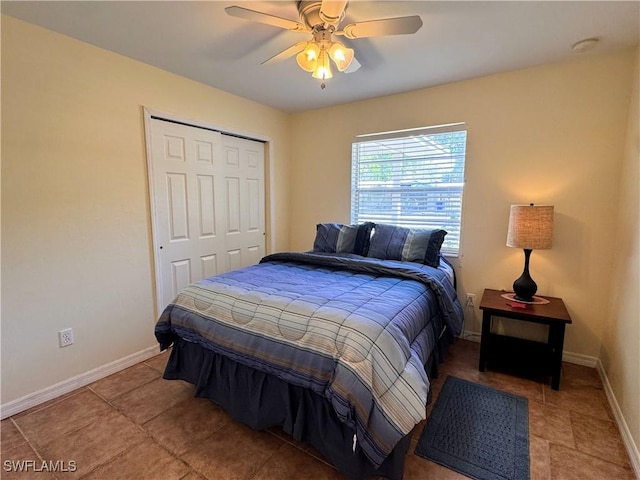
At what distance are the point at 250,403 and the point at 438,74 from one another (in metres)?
2.81

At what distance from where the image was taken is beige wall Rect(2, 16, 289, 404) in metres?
1.91

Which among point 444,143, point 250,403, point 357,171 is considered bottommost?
point 250,403

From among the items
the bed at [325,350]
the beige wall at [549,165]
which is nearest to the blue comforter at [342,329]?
the bed at [325,350]

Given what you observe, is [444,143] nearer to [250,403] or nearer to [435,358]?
[435,358]

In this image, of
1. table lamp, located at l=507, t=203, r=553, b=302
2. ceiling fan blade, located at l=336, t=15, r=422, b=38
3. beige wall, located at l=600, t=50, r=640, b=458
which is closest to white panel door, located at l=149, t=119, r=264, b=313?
ceiling fan blade, located at l=336, t=15, r=422, b=38

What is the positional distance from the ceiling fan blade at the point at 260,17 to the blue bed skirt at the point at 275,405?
1.81 metres

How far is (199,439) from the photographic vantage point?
1722mm

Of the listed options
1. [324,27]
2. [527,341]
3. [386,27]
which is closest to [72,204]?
[324,27]

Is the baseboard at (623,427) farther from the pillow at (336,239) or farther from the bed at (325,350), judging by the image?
the pillow at (336,239)

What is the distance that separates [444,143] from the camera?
2.94m

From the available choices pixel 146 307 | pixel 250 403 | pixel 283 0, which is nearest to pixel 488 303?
pixel 250 403

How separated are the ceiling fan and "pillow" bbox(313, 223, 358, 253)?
58.0 inches

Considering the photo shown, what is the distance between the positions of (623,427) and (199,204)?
3380mm

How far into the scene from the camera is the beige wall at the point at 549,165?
2.30 m
